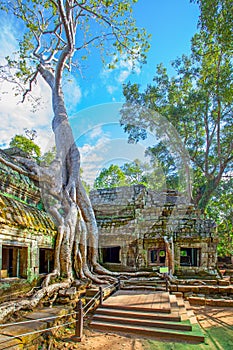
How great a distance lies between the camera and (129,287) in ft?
27.3

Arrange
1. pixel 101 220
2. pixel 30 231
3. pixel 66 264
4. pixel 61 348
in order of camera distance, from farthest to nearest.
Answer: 1. pixel 101 220
2. pixel 66 264
3. pixel 30 231
4. pixel 61 348

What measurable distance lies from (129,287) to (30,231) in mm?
4104

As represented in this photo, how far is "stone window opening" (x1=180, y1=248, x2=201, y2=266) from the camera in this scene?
34.7ft

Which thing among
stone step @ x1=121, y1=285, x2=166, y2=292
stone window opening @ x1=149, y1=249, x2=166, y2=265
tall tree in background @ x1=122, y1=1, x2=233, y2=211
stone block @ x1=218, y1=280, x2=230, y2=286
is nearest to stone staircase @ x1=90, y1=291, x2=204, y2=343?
stone step @ x1=121, y1=285, x2=166, y2=292

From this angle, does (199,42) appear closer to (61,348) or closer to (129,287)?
(129,287)

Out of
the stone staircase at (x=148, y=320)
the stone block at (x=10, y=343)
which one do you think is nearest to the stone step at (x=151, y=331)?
the stone staircase at (x=148, y=320)

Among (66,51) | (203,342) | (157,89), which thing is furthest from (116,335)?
(157,89)

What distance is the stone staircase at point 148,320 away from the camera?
16.0ft

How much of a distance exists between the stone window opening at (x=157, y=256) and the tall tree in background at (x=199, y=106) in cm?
510

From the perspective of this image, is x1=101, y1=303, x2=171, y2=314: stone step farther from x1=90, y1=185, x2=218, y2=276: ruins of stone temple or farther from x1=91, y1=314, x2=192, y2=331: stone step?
x1=90, y1=185, x2=218, y2=276: ruins of stone temple

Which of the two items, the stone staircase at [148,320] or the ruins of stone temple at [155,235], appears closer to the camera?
the stone staircase at [148,320]

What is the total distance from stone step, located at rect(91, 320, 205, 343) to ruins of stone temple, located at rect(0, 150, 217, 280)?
2.23m

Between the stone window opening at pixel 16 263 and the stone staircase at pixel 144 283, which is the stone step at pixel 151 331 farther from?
the stone staircase at pixel 144 283

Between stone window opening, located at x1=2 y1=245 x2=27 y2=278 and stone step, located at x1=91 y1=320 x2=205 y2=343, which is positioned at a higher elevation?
stone window opening, located at x1=2 y1=245 x2=27 y2=278
